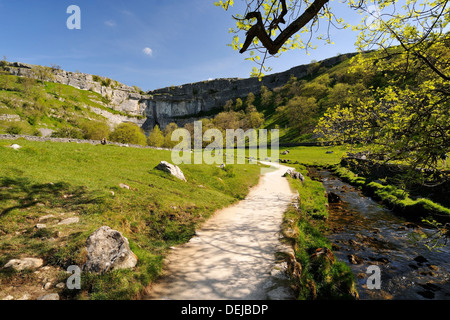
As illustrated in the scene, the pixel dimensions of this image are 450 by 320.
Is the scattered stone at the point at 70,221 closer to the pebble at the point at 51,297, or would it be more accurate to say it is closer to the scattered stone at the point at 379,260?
the pebble at the point at 51,297

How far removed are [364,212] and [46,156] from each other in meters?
26.9

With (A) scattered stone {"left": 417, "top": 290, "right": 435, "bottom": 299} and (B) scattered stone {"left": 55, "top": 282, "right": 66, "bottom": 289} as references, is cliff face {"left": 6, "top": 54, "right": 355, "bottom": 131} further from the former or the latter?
(A) scattered stone {"left": 417, "top": 290, "right": 435, "bottom": 299}

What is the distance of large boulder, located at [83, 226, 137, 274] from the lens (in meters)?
5.72

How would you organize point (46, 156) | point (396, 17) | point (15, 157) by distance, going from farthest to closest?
point (46, 156), point (15, 157), point (396, 17)

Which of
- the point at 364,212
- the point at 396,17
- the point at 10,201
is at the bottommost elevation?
the point at 364,212

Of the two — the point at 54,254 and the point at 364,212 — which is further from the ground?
the point at 54,254

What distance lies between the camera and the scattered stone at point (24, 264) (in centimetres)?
539

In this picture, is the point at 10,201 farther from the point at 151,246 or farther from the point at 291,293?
the point at 291,293

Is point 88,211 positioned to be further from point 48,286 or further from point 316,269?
point 316,269

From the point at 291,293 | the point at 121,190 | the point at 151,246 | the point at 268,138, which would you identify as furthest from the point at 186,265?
the point at 268,138

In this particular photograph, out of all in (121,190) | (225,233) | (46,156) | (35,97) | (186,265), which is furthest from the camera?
(35,97)

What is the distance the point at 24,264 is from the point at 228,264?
616 centimetres

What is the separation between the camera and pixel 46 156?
1555 centimetres

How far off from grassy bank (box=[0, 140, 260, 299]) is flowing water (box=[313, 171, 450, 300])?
25.8 ft
